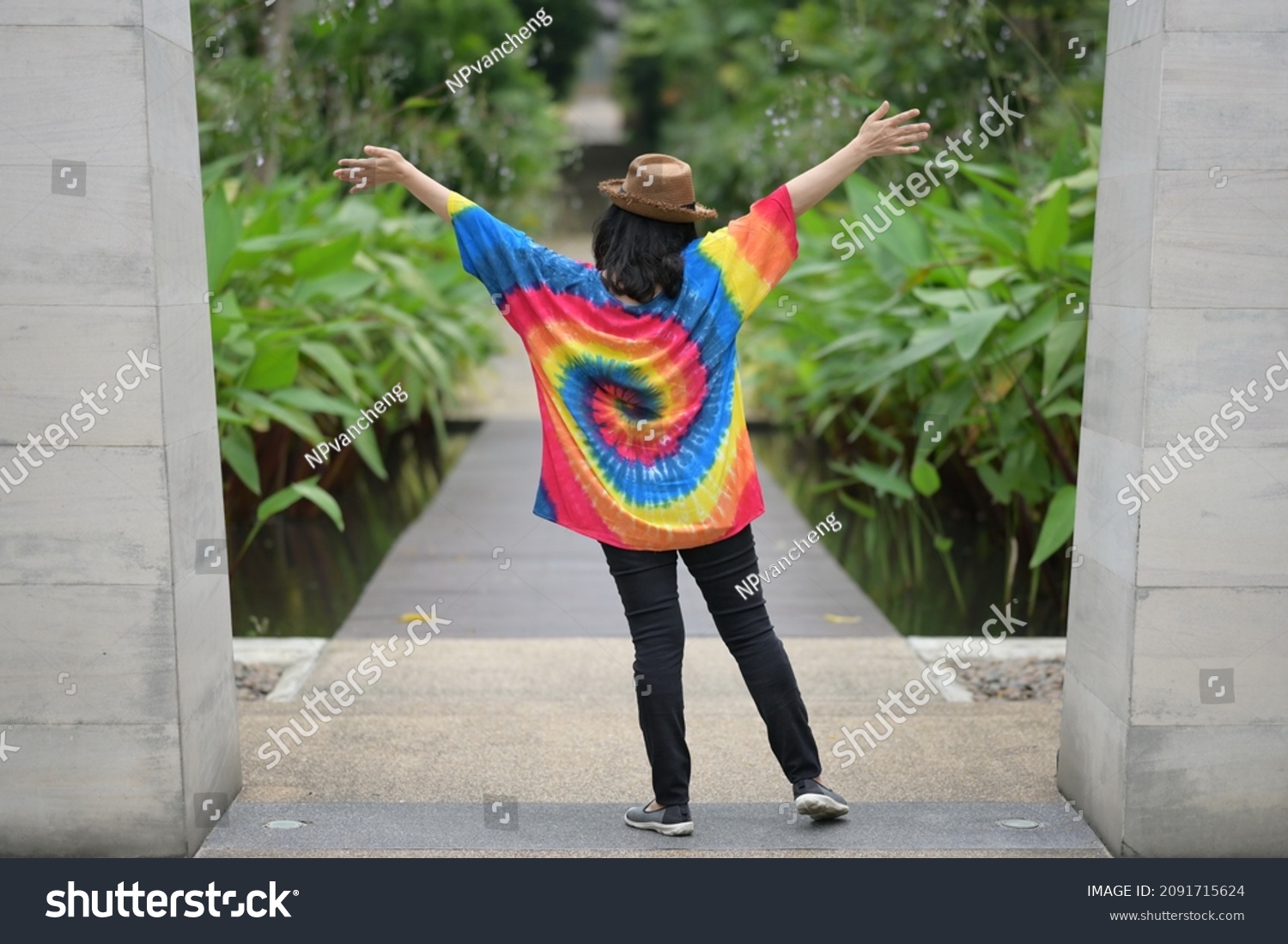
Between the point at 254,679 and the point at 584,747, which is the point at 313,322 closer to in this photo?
the point at 254,679

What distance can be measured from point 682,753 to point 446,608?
8.15 feet

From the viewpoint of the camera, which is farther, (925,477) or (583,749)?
(925,477)

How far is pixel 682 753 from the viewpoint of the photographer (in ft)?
10.2

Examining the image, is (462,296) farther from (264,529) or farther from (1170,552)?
(1170,552)

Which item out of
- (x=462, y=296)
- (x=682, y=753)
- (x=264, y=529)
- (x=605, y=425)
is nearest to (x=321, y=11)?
(x=264, y=529)

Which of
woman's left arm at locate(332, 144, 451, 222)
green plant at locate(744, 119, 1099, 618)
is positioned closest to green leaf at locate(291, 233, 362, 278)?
green plant at locate(744, 119, 1099, 618)

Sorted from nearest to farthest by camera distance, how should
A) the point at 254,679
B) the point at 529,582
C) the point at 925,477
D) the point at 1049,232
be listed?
the point at 254,679 → the point at 1049,232 → the point at 925,477 → the point at 529,582

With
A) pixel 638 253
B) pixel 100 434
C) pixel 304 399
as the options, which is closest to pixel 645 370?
pixel 638 253

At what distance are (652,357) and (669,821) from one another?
106 cm

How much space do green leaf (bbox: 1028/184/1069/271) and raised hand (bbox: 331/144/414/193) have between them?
3090 mm

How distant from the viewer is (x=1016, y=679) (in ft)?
14.8

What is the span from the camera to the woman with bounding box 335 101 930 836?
9.67ft

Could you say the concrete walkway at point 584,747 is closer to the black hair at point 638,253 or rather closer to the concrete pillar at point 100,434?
the concrete pillar at point 100,434

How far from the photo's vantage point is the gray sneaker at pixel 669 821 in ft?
10.1
